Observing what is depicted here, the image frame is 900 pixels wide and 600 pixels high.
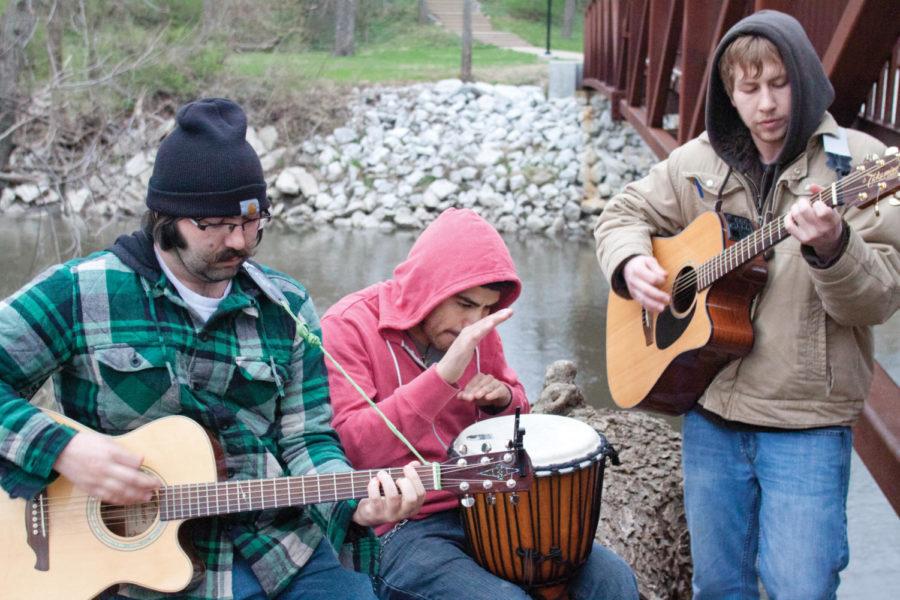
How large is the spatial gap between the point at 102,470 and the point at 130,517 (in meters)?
0.18

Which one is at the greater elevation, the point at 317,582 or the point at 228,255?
the point at 228,255

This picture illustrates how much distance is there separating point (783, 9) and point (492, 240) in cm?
197

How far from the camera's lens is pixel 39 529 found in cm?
251

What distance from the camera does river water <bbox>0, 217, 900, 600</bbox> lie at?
506 cm

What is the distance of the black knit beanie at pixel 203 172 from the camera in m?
2.59

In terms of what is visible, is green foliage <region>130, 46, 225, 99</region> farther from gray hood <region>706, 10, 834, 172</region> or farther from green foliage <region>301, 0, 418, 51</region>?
gray hood <region>706, 10, 834, 172</region>

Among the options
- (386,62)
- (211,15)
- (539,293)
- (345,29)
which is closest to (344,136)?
(211,15)

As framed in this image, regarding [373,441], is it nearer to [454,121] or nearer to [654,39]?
[654,39]

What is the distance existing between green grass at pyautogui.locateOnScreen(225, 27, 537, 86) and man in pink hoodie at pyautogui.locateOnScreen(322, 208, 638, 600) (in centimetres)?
1626

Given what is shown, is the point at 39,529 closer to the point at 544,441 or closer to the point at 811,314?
the point at 544,441

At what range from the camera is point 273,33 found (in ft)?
68.1

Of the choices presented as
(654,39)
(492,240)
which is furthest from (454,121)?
(492,240)

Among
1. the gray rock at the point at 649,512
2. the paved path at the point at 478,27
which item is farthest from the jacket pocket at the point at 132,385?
the paved path at the point at 478,27

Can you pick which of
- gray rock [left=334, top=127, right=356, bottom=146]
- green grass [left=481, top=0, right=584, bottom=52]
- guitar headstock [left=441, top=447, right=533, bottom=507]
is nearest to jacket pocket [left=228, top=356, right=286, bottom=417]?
guitar headstock [left=441, top=447, right=533, bottom=507]
